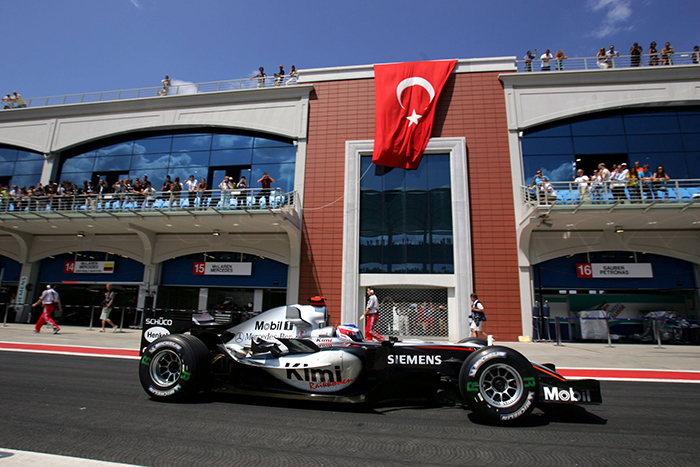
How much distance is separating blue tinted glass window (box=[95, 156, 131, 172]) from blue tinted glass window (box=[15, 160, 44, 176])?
11.2ft

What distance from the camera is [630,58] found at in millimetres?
16344

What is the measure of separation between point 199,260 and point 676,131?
21.9m

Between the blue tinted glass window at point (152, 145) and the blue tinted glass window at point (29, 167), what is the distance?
583 centimetres

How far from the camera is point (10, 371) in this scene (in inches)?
231

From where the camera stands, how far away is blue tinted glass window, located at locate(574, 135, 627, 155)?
16.1m

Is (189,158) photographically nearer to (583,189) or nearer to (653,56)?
(583,189)

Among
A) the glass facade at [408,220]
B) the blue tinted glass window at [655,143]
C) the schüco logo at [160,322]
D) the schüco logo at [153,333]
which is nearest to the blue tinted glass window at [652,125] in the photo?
the blue tinted glass window at [655,143]

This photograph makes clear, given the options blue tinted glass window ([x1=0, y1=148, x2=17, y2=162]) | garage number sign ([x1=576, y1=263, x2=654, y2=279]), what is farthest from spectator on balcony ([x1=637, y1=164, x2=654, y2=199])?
blue tinted glass window ([x1=0, y1=148, x2=17, y2=162])

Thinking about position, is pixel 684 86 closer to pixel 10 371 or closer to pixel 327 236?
pixel 327 236

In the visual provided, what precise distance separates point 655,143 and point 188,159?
2125 centimetres

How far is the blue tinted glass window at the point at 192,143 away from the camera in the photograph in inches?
747

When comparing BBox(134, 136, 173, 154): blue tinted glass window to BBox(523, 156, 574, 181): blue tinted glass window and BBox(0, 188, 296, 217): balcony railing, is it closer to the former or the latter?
BBox(0, 188, 296, 217): balcony railing

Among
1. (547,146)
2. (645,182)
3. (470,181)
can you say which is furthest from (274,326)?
(547,146)

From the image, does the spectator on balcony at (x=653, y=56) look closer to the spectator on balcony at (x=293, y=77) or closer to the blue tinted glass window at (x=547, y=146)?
the blue tinted glass window at (x=547, y=146)
